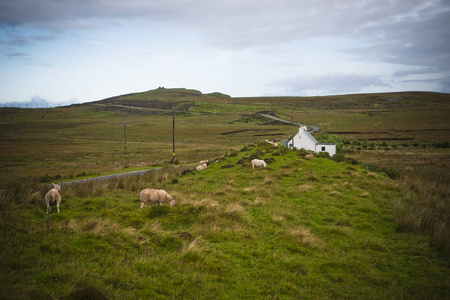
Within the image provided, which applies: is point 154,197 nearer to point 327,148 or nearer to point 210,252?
point 210,252

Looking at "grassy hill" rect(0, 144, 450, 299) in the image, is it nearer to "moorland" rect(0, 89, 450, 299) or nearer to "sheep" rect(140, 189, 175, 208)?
"moorland" rect(0, 89, 450, 299)

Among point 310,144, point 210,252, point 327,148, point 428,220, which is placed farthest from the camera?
point 310,144

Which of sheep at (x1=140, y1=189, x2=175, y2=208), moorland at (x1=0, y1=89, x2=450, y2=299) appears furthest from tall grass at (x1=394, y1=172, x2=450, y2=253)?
sheep at (x1=140, y1=189, x2=175, y2=208)

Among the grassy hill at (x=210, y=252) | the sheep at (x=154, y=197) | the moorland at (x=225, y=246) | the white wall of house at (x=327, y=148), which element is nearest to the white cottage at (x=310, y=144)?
the white wall of house at (x=327, y=148)

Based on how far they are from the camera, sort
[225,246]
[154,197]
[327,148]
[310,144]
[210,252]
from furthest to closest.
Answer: [310,144], [327,148], [154,197], [225,246], [210,252]

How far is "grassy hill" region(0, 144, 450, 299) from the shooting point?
7293 mm

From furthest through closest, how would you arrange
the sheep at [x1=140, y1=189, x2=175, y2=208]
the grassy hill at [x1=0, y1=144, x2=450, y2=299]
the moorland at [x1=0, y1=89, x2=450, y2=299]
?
the sheep at [x1=140, y1=189, x2=175, y2=208], the moorland at [x1=0, y1=89, x2=450, y2=299], the grassy hill at [x1=0, y1=144, x2=450, y2=299]

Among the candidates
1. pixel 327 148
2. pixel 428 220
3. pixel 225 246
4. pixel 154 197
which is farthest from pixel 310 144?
pixel 225 246

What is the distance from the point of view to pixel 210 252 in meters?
10.0

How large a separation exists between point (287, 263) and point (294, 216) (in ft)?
17.6

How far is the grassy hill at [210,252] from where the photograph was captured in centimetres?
729


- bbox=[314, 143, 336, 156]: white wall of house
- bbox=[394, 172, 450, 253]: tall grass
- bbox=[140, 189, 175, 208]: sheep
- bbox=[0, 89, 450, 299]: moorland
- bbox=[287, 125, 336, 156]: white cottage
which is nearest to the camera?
bbox=[0, 89, 450, 299]: moorland

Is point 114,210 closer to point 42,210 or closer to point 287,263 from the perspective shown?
point 42,210

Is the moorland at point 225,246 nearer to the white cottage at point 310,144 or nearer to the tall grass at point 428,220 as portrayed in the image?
the tall grass at point 428,220
